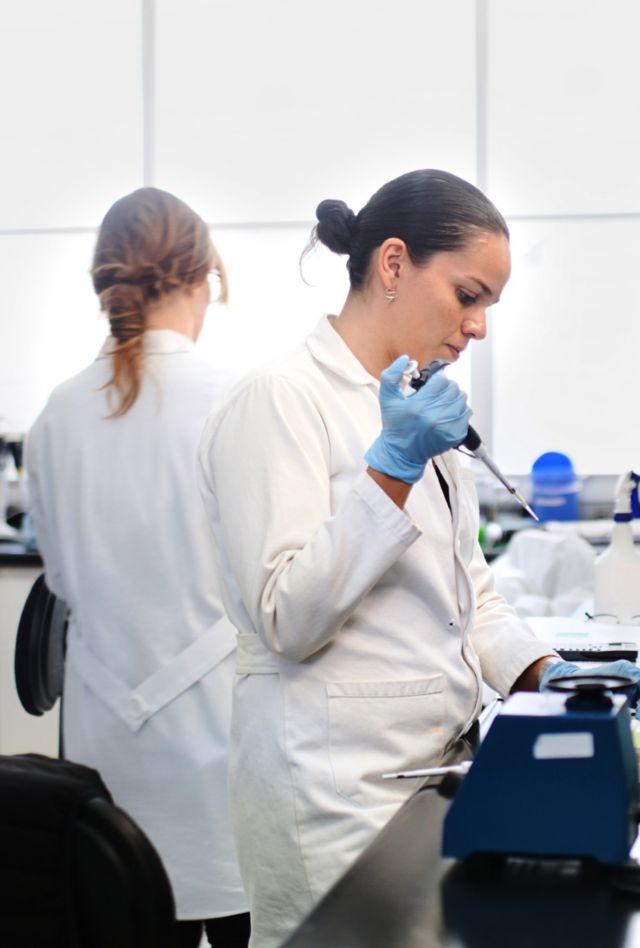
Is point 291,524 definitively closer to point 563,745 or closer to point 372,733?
point 372,733

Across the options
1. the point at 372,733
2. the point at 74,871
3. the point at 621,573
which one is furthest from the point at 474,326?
the point at 621,573

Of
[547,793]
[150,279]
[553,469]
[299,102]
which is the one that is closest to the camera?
[547,793]

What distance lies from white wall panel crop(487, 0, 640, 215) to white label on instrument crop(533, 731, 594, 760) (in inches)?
134

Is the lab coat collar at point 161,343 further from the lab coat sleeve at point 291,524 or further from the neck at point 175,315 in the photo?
the lab coat sleeve at point 291,524

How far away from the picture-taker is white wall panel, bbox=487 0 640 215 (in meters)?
4.11

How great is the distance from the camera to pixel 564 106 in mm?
4125

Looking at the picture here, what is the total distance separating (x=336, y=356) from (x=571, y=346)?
9.38 ft

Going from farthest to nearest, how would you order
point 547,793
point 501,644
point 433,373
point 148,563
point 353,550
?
point 148,563, point 501,644, point 433,373, point 353,550, point 547,793

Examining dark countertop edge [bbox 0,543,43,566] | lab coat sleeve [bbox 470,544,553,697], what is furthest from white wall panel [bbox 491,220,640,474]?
lab coat sleeve [bbox 470,544,553,697]

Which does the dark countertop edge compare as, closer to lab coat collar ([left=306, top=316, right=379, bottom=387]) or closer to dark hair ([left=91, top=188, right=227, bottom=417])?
dark hair ([left=91, top=188, right=227, bottom=417])

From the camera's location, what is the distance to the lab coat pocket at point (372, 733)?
1.30m

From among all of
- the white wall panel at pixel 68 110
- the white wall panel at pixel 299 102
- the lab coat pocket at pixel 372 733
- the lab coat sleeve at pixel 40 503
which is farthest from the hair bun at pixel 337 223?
the white wall panel at pixel 68 110

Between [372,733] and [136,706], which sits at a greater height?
[372,733]

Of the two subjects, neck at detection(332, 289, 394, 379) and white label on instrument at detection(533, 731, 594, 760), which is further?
neck at detection(332, 289, 394, 379)
